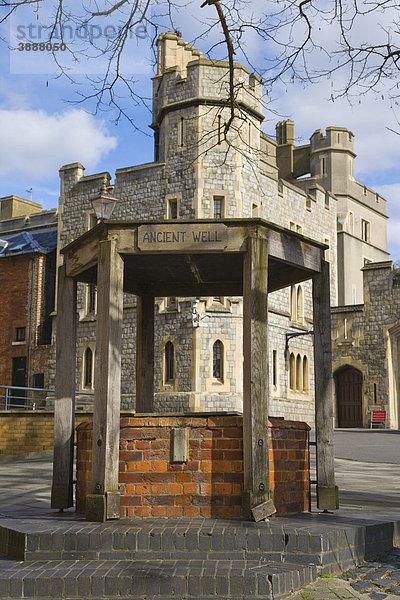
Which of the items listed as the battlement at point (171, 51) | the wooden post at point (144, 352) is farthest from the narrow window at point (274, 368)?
the wooden post at point (144, 352)

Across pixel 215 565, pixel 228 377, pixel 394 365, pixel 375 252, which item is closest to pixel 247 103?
pixel 228 377

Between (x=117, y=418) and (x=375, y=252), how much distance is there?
4028 centimetres

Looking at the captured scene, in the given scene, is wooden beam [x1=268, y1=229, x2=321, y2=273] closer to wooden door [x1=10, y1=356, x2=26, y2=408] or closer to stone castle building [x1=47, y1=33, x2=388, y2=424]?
stone castle building [x1=47, y1=33, x2=388, y2=424]

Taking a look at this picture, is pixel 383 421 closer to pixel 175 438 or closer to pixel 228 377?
pixel 228 377

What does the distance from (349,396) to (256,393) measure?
2863 cm

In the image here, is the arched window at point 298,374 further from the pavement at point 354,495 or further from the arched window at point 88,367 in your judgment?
the pavement at point 354,495

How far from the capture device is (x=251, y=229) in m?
6.32

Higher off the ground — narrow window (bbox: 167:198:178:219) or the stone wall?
narrow window (bbox: 167:198:178:219)

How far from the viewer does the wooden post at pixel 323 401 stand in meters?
6.80

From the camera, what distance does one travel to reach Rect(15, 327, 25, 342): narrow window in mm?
34781

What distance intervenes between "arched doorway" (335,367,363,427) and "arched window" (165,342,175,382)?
9.21 m

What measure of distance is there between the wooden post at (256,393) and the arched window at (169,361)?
2215 cm

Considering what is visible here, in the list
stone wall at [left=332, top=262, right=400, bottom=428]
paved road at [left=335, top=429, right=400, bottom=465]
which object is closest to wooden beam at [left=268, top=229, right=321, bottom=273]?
paved road at [left=335, top=429, right=400, bottom=465]

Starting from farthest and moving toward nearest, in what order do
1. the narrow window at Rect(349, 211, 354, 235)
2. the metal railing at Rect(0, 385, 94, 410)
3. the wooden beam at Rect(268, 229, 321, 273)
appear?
the narrow window at Rect(349, 211, 354, 235)
the metal railing at Rect(0, 385, 94, 410)
the wooden beam at Rect(268, 229, 321, 273)
